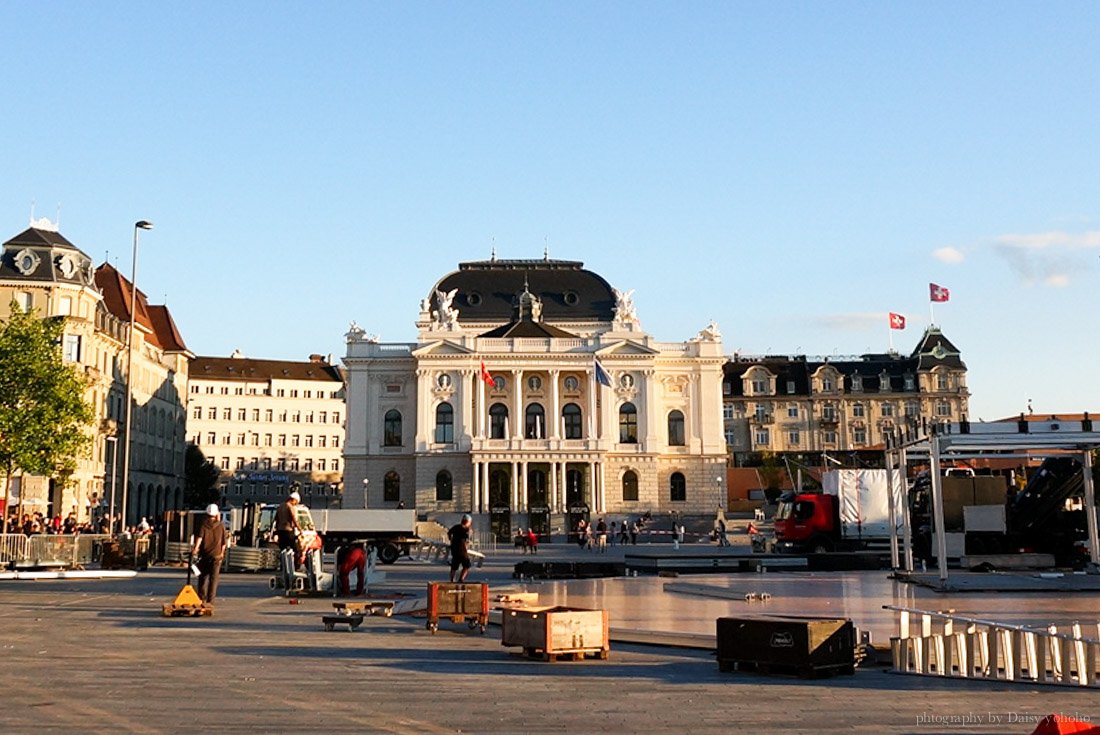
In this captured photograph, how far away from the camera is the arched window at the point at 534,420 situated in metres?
88.9

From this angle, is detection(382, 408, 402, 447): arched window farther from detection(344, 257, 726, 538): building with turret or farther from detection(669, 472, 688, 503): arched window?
detection(669, 472, 688, 503): arched window

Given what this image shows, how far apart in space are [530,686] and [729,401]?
105528 millimetres

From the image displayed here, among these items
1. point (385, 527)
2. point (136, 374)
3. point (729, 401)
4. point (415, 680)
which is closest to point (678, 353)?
point (729, 401)

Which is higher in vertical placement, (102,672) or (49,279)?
(49,279)

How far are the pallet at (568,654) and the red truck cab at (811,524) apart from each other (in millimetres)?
33115

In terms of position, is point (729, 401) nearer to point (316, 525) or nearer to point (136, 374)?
point (136, 374)

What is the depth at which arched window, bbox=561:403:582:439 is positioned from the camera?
3511 inches

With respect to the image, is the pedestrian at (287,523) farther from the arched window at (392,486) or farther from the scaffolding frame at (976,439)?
the arched window at (392,486)

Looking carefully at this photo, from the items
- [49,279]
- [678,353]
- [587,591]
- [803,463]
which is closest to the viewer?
[587,591]

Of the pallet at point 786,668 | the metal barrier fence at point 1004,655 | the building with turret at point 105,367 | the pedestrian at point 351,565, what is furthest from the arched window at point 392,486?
the metal barrier fence at point 1004,655

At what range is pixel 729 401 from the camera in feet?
378

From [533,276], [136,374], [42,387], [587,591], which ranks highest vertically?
[533,276]

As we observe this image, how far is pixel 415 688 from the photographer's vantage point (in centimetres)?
1137

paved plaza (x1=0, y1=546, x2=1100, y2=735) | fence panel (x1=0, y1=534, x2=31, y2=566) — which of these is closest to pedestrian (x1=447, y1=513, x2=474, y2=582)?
paved plaza (x1=0, y1=546, x2=1100, y2=735)
